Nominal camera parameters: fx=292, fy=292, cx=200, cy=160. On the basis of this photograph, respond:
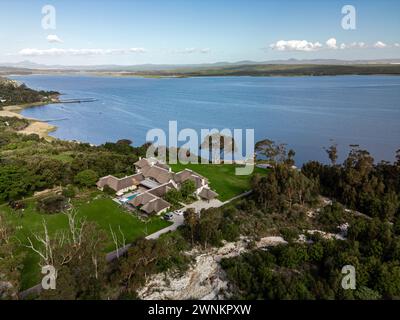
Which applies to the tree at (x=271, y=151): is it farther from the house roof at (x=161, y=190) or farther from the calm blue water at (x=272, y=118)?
the house roof at (x=161, y=190)

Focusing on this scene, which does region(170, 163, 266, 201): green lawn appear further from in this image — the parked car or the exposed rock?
the exposed rock

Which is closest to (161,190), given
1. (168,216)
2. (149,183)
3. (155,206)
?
(149,183)

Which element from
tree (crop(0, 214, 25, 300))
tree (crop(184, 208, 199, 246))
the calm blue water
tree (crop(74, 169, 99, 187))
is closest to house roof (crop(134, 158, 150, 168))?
tree (crop(74, 169, 99, 187))

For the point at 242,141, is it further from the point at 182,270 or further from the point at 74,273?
the point at 74,273

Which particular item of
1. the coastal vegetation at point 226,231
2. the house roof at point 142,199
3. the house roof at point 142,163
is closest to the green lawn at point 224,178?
the coastal vegetation at point 226,231

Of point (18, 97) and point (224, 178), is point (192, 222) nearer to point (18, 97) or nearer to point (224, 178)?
point (224, 178)

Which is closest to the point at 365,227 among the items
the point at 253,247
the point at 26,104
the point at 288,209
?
the point at 288,209
